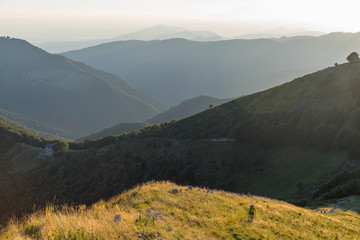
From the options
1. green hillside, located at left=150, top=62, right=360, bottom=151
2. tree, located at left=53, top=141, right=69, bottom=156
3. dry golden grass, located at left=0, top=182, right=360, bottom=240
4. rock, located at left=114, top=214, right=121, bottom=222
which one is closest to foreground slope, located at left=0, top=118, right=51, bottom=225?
tree, located at left=53, top=141, right=69, bottom=156

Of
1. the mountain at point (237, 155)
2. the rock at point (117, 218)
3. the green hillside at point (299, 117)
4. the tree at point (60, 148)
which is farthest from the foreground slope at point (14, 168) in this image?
the rock at point (117, 218)

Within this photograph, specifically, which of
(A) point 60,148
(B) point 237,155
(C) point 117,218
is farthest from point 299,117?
(A) point 60,148

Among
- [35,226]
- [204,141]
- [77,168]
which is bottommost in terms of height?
[77,168]

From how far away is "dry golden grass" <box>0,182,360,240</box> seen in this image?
11.1 metres

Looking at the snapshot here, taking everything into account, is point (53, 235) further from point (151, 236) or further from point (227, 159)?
point (227, 159)

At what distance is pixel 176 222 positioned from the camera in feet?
47.4

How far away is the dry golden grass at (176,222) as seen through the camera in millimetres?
11062

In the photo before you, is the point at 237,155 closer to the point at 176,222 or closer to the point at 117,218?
the point at 176,222

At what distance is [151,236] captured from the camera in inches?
463

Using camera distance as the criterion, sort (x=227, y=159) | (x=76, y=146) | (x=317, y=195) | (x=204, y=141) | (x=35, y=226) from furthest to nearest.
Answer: (x=76, y=146) → (x=204, y=141) → (x=227, y=159) → (x=317, y=195) → (x=35, y=226)

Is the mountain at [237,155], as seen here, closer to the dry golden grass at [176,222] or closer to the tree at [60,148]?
the tree at [60,148]

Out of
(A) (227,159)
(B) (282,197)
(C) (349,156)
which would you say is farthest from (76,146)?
(C) (349,156)

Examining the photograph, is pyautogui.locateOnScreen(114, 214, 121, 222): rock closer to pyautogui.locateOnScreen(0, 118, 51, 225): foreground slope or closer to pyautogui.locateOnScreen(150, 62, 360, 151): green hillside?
pyautogui.locateOnScreen(150, 62, 360, 151): green hillside

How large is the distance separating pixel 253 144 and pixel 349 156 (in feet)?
103
